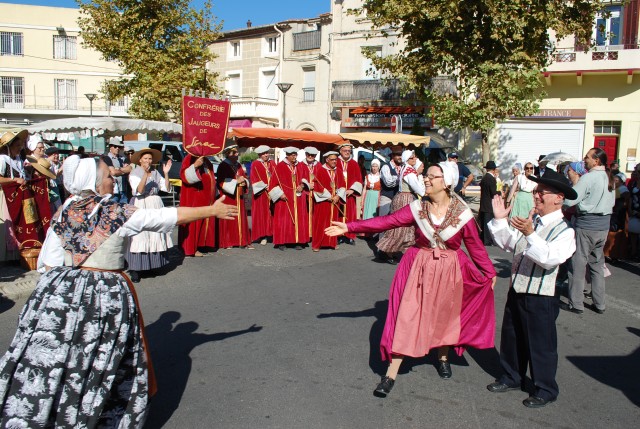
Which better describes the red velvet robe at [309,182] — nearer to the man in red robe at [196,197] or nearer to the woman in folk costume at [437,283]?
the man in red robe at [196,197]

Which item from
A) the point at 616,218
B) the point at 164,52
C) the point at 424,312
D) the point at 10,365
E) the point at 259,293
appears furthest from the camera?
the point at 164,52

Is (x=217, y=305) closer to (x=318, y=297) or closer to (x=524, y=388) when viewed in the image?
(x=318, y=297)

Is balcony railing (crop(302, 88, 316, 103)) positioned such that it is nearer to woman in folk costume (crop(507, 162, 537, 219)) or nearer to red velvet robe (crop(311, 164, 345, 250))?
red velvet robe (crop(311, 164, 345, 250))

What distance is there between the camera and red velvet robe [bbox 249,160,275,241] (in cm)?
1130

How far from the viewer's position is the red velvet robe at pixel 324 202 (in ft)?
37.0

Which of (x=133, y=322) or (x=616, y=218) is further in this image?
(x=616, y=218)

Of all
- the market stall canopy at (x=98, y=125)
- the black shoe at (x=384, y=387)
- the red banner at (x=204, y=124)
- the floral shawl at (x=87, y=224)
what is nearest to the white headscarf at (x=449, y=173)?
the black shoe at (x=384, y=387)

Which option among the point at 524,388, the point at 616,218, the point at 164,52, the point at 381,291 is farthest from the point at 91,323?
the point at 164,52

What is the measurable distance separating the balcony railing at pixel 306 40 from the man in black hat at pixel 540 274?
97.3ft

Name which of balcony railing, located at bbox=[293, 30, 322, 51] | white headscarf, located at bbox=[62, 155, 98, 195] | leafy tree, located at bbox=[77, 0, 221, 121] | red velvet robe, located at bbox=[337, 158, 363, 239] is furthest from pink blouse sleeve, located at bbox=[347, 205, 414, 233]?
balcony railing, located at bbox=[293, 30, 322, 51]

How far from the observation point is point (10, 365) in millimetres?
3326

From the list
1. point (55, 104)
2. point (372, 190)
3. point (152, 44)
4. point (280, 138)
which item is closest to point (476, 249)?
point (372, 190)

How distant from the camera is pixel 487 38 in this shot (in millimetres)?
16562

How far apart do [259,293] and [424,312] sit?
354 centimetres
